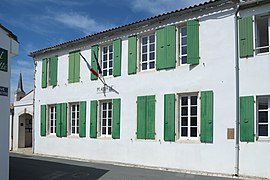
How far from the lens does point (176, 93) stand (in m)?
12.8

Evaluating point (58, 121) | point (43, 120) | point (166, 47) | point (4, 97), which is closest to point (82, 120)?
point (58, 121)

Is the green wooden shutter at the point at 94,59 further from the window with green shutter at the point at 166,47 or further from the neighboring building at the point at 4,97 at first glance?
the neighboring building at the point at 4,97

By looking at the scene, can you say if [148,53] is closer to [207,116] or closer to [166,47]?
[166,47]

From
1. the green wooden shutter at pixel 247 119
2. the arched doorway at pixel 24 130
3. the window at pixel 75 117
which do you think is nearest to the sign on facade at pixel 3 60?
the green wooden shutter at pixel 247 119

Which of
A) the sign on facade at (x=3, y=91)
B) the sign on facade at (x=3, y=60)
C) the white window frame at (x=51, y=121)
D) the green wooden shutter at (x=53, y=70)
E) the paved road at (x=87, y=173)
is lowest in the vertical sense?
the paved road at (x=87, y=173)

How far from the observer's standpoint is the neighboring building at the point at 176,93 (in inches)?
436

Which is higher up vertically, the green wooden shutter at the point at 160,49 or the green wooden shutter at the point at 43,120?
the green wooden shutter at the point at 160,49

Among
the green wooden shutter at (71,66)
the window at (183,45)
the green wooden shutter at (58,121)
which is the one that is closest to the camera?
the window at (183,45)

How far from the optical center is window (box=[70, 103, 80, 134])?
673 inches

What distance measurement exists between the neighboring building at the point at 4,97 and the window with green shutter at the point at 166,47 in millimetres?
6360

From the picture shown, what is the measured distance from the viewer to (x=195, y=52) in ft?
40.4

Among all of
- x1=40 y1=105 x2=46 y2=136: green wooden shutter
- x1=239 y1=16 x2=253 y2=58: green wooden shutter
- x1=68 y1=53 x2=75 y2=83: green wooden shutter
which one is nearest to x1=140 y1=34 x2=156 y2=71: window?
x1=239 y1=16 x2=253 y2=58: green wooden shutter

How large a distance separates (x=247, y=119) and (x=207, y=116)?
1.42 meters

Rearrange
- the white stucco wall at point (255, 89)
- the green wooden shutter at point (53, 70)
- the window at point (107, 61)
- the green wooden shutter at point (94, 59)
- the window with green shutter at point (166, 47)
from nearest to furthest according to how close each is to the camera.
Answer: the white stucco wall at point (255, 89)
the window with green shutter at point (166, 47)
the window at point (107, 61)
the green wooden shutter at point (94, 59)
the green wooden shutter at point (53, 70)
